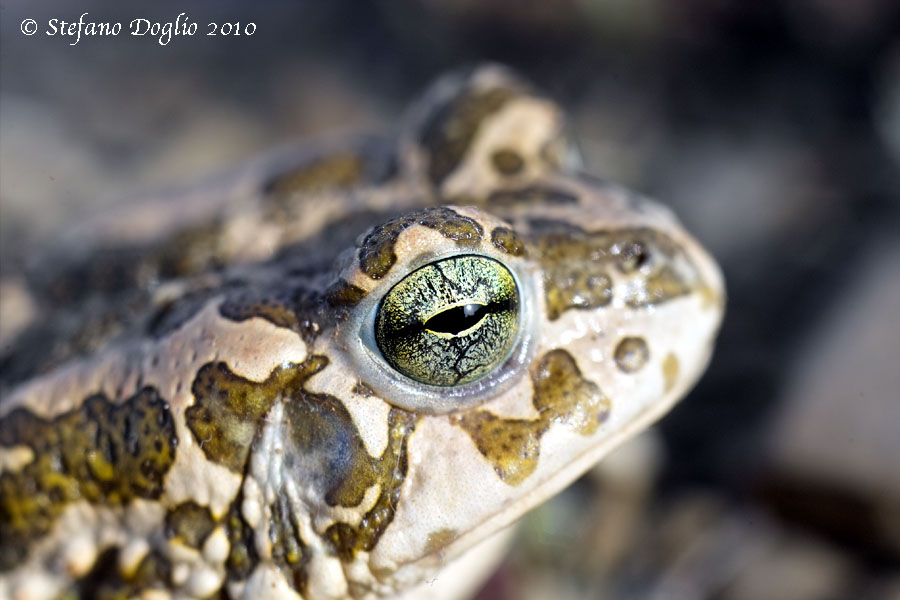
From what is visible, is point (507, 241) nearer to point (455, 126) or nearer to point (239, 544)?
point (455, 126)

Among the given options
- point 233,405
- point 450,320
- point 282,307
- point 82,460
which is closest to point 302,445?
point 233,405

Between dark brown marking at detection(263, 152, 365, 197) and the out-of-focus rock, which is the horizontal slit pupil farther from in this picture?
the out-of-focus rock

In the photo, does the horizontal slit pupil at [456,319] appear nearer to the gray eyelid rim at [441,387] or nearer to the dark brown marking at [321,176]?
the gray eyelid rim at [441,387]

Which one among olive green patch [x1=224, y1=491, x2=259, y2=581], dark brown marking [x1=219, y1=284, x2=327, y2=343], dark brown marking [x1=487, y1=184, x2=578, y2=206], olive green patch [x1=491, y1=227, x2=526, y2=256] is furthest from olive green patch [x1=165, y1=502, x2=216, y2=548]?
dark brown marking [x1=487, y1=184, x2=578, y2=206]

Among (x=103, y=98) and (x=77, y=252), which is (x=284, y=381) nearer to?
(x=77, y=252)

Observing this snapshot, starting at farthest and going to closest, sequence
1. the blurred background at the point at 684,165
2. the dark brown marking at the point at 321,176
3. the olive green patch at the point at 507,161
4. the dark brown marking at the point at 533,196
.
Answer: the blurred background at the point at 684,165
the dark brown marking at the point at 321,176
the olive green patch at the point at 507,161
the dark brown marking at the point at 533,196

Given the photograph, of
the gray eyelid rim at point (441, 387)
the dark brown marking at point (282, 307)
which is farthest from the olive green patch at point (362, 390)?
the dark brown marking at point (282, 307)
